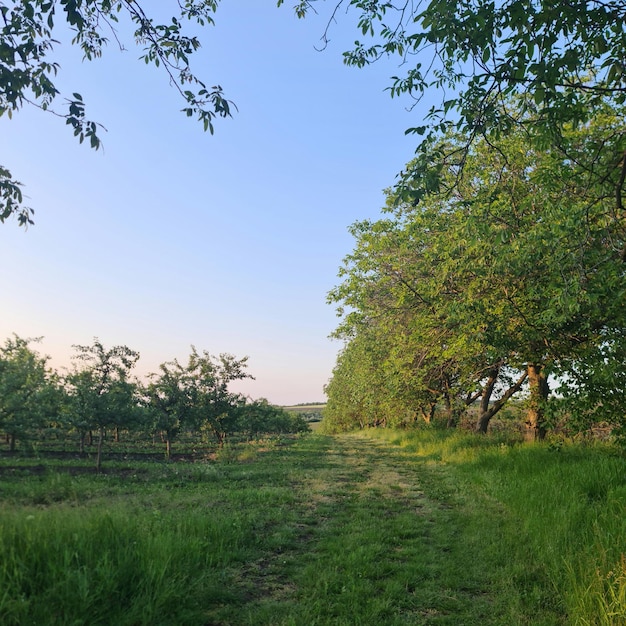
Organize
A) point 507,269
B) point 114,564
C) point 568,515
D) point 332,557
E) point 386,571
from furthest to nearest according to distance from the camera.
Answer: point 507,269
point 568,515
point 332,557
point 386,571
point 114,564

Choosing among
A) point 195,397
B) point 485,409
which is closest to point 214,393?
point 195,397

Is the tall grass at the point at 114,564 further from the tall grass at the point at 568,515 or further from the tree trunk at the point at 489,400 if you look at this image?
the tree trunk at the point at 489,400

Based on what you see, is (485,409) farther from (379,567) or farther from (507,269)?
(379,567)

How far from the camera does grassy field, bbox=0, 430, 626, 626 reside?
12.1ft

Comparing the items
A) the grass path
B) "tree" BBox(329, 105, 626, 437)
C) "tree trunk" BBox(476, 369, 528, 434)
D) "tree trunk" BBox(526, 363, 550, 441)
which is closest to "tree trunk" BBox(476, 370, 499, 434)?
"tree trunk" BBox(476, 369, 528, 434)

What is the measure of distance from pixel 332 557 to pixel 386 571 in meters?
0.77

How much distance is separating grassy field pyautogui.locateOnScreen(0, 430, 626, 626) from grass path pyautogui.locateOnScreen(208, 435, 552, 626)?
0.07 feet

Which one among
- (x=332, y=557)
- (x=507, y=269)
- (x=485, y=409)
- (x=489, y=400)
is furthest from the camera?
(x=489, y=400)

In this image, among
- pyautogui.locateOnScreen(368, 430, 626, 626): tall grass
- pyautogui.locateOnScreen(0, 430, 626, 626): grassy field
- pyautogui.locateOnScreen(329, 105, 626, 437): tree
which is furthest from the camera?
pyautogui.locateOnScreen(329, 105, 626, 437): tree

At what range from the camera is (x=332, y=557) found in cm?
554

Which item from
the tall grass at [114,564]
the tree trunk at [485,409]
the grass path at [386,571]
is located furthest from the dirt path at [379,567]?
the tree trunk at [485,409]

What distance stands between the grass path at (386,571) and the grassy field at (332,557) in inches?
0.9

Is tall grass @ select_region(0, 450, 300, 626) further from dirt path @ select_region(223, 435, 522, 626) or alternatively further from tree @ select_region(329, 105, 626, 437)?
tree @ select_region(329, 105, 626, 437)

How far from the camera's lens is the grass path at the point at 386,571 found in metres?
4.11
